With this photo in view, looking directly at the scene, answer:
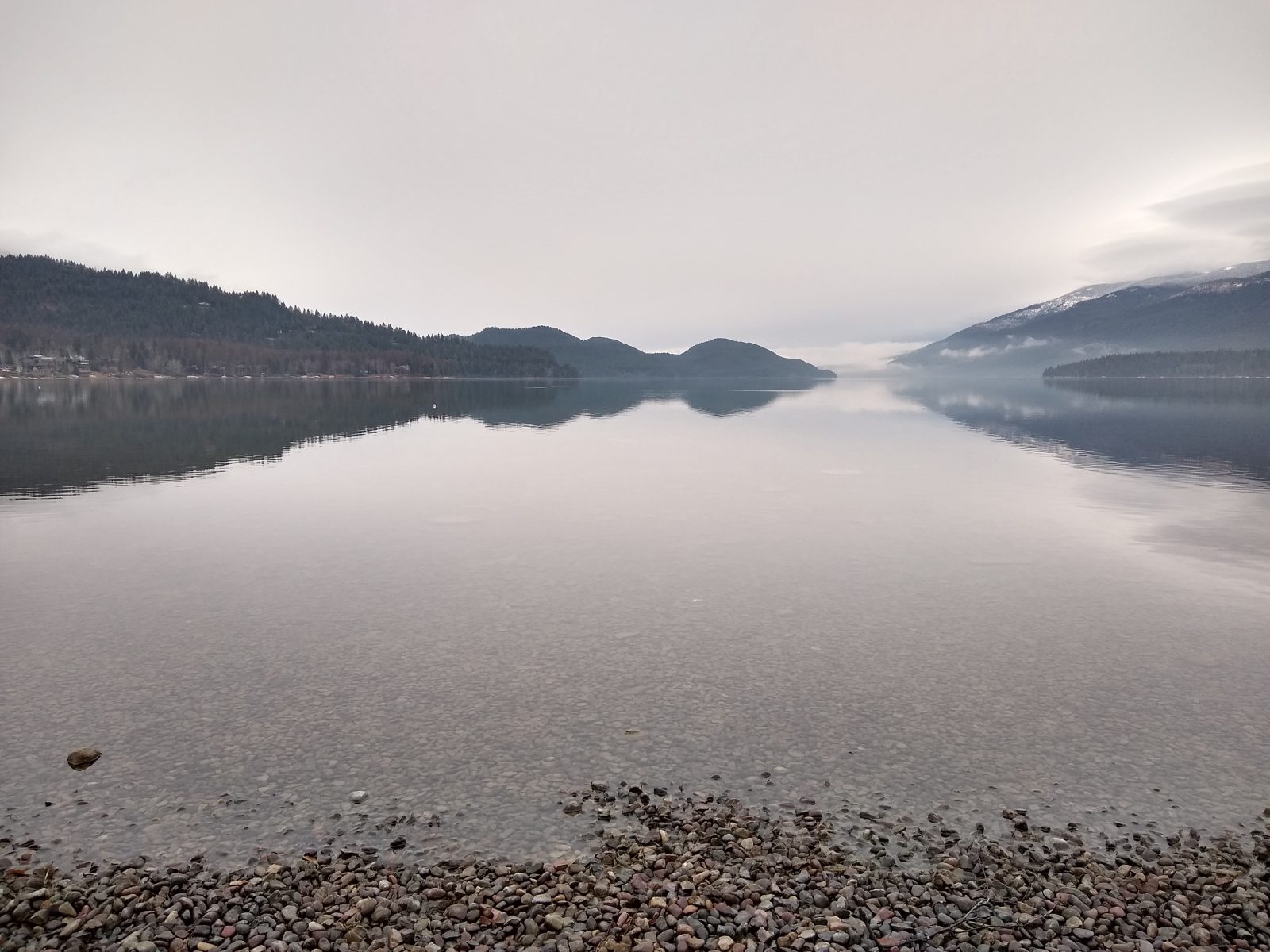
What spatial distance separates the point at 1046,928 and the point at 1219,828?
344 centimetres

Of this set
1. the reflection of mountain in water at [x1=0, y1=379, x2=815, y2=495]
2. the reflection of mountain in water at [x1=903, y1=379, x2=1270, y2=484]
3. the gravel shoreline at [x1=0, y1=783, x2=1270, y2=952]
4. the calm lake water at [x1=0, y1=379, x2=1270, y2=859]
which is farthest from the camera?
the reflection of mountain in water at [x1=903, y1=379, x2=1270, y2=484]

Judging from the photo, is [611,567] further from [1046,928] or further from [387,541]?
[1046,928]

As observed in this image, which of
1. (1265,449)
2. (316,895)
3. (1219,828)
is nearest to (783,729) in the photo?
(1219,828)

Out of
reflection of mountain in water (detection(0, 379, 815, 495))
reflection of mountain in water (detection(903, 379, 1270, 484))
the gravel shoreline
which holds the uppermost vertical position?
reflection of mountain in water (detection(0, 379, 815, 495))

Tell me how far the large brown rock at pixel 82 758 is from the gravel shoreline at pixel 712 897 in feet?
8.07

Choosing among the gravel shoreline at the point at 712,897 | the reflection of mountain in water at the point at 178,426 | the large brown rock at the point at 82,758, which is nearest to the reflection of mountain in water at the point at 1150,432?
the gravel shoreline at the point at 712,897

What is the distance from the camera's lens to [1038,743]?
10.7m

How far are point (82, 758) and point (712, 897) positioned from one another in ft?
29.2

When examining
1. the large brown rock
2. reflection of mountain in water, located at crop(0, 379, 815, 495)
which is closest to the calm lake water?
the large brown rock

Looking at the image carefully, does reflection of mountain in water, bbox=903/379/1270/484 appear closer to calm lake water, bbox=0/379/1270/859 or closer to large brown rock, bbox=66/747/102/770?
calm lake water, bbox=0/379/1270/859

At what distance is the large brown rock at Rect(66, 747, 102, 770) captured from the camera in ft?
32.6

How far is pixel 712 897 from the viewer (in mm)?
7391

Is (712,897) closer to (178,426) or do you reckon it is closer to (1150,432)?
(178,426)

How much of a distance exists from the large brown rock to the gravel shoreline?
246cm
